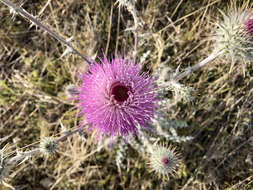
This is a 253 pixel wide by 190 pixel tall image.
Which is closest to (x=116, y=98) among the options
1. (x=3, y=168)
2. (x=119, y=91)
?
(x=119, y=91)

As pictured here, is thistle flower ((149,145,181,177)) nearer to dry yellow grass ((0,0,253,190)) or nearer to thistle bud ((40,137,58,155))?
dry yellow grass ((0,0,253,190))

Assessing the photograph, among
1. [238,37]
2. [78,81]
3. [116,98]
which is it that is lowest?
[116,98]

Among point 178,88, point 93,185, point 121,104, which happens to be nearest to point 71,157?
point 93,185

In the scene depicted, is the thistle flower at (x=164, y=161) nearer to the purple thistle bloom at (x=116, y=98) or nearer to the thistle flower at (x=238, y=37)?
the purple thistle bloom at (x=116, y=98)

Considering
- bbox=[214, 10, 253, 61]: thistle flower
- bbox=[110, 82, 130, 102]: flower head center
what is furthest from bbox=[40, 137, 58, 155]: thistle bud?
bbox=[214, 10, 253, 61]: thistle flower

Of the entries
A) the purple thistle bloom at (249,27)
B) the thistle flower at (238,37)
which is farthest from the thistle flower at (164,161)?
the purple thistle bloom at (249,27)

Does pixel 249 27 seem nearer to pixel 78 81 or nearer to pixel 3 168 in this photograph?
pixel 78 81

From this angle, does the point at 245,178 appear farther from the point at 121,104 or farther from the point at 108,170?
the point at 121,104

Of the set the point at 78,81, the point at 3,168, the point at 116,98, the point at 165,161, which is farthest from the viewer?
the point at 78,81
